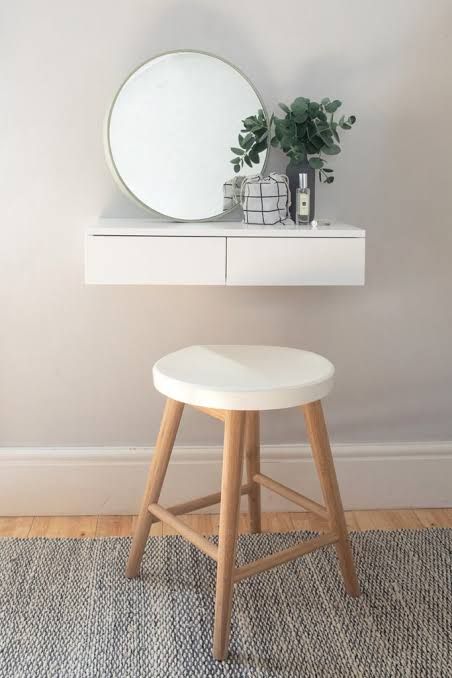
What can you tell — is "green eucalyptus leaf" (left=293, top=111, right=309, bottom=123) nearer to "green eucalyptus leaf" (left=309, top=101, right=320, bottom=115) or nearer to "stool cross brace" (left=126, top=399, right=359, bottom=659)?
"green eucalyptus leaf" (left=309, top=101, right=320, bottom=115)

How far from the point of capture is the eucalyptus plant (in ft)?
6.96

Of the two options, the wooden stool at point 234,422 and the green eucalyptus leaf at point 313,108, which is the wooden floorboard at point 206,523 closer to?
the wooden stool at point 234,422

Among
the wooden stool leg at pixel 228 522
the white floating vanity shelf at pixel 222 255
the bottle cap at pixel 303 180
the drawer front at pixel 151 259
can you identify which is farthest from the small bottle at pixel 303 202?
the wooden stool leg at pixel 228 522

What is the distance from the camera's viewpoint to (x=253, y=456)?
2.18 m

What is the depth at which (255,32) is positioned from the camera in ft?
7.27

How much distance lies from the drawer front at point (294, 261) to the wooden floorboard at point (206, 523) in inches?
29.4

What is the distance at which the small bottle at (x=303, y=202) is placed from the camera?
6.93ft

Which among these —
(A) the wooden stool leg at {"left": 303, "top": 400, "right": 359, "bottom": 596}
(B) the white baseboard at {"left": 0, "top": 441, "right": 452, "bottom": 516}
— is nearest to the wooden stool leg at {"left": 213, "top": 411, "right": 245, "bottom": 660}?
(A) the wooden stool leg at {"left": 303, "top": 400, "right": 359, "bottom": 596}

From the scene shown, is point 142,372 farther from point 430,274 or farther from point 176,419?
point 430,274

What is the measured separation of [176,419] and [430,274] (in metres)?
0.91

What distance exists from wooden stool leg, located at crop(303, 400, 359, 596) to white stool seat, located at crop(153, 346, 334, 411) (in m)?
0.08

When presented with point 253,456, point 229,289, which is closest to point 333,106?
point 229,289

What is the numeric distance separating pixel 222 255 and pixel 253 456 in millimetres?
536

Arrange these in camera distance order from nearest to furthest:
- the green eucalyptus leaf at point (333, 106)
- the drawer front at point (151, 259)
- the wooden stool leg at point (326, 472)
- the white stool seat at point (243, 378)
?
1. the white stool seat at point (243, 378)
2. the wooden stool leg at point (326, 472)
3. the drawer front at point (151, 259)
4. the green eucalyptus leaf at point (333, 106)
